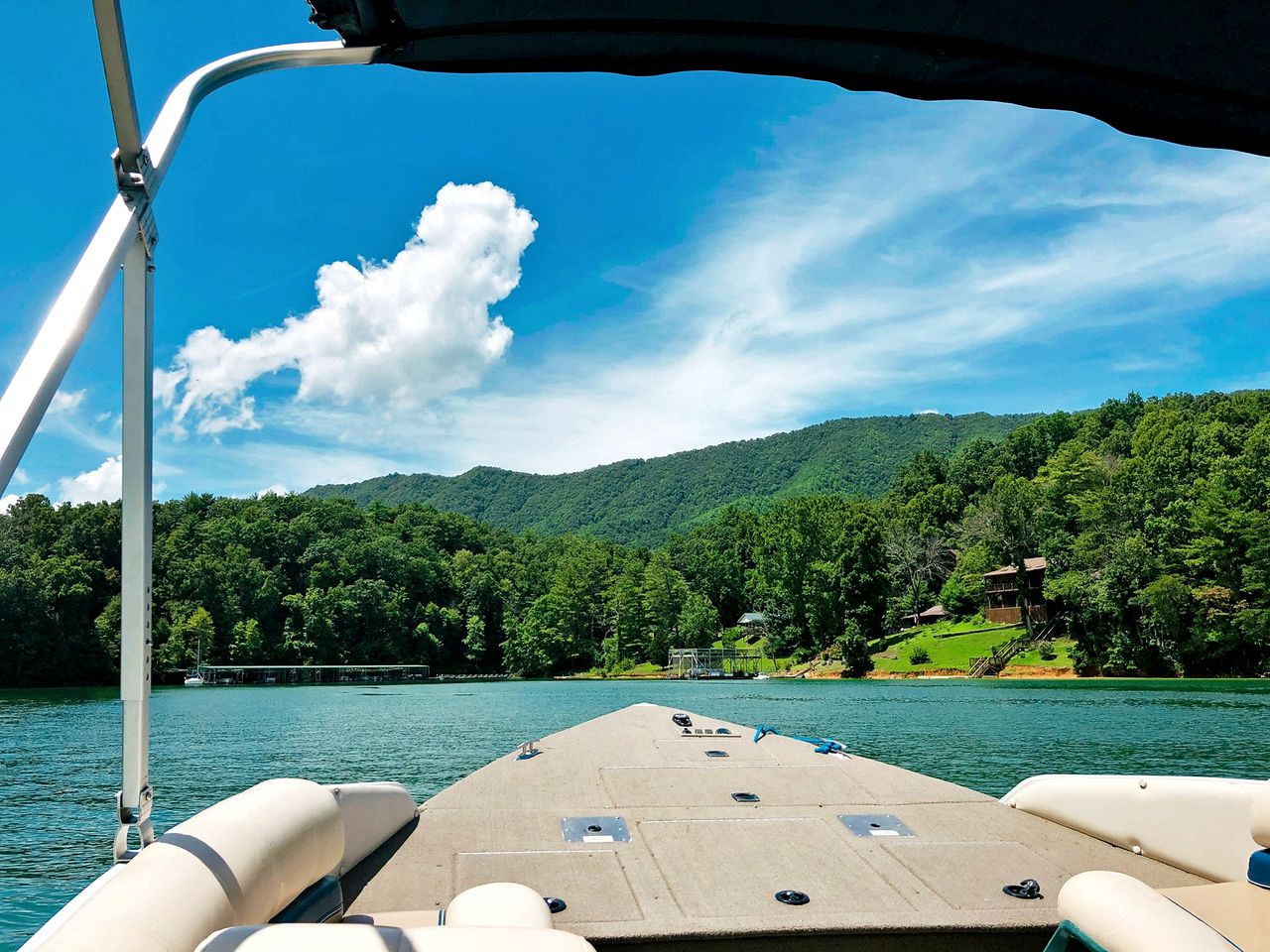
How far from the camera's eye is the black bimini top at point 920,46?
1.89 metres

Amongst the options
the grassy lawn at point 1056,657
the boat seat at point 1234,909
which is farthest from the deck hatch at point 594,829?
the grassy lawn at point 1056,657

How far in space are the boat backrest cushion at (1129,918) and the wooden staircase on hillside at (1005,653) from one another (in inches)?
2179

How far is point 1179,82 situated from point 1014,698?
38.1 metres

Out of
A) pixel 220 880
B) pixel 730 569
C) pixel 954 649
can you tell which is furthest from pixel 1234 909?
pixel 730 569

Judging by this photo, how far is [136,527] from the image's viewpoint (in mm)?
2369

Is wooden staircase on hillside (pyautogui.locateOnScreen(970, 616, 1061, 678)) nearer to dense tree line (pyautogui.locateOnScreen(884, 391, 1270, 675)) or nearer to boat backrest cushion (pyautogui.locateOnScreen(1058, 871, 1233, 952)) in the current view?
dense tree line (pyautogui.locateOnScreen(884, 391, 1270, 675))

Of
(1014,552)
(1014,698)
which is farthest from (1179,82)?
(1014,552)

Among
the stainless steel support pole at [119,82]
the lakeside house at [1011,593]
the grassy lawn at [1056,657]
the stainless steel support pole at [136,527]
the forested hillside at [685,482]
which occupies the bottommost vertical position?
the grassy lawn at [1056,657]

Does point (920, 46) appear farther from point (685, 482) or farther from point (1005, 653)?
point (685, 482)

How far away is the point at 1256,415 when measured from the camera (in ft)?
211

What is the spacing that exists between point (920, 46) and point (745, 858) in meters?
3.37

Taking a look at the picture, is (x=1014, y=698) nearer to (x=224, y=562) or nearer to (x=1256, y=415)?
(x=1256, y=415)

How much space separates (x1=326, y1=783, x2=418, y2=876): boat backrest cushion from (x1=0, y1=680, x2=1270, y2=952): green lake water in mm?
6334

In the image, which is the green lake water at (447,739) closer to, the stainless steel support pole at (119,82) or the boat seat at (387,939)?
the boat seat at (387,939)
